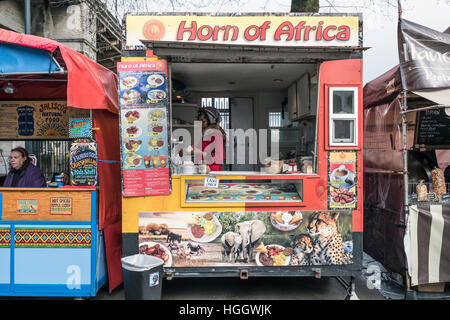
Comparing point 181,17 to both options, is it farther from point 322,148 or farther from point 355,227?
point 355,227

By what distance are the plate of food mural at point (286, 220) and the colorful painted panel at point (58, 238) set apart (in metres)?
2.31

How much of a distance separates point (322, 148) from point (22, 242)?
392 cm

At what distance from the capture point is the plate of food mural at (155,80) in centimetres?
438

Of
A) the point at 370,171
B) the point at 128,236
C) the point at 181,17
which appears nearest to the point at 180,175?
the point at 128,236

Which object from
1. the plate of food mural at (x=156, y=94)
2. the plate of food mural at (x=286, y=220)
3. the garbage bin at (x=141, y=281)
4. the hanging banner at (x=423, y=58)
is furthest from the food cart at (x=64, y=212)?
the hanging banner at (x=423, y=58)

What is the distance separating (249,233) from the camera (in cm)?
441

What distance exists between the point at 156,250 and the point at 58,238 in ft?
4.02

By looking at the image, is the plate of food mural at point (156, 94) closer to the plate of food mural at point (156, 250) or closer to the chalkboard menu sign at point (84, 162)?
the chalkboard menu sign at point (84, 162)

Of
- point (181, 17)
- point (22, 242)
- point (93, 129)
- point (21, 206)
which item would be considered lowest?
point (22, 242)

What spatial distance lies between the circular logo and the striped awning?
3764mm

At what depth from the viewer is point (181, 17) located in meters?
4.18

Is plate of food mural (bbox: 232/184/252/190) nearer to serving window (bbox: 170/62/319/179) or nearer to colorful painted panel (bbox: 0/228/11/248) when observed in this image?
serving window (bbox: 170/62/319/179)

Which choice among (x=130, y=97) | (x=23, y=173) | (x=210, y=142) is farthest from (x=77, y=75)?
(x=210, y=142)

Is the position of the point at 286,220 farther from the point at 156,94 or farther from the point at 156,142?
the point at 156,94
